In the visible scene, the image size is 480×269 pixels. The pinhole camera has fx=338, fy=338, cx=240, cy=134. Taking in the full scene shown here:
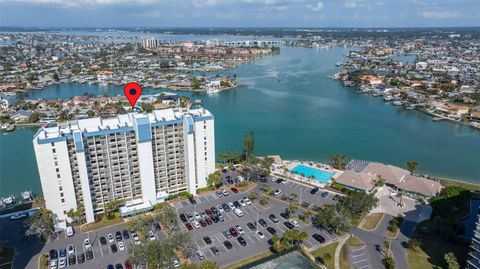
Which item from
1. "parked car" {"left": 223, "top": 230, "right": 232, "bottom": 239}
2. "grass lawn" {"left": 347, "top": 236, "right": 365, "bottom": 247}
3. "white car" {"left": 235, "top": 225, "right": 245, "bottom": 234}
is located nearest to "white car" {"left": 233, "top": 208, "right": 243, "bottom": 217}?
"white car" {"left": 235, "top": 225, "right": 245, "bottom": 234}

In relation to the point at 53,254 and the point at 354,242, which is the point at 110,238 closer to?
the point at 53,254

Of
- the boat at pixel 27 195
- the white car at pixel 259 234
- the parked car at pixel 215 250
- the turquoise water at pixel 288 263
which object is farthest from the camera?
the boat at pixel 27 195

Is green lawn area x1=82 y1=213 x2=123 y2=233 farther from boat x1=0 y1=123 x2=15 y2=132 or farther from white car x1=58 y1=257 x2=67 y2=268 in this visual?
boat x1=0 y1=123 x2=15 y2=132

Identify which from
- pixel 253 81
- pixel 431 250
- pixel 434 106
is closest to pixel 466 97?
pixel 434 106

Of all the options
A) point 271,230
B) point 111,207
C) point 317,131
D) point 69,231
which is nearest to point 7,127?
point 111,207

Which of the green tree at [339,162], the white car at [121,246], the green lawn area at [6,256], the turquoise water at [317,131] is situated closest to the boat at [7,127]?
the turquoise water at [317,131]

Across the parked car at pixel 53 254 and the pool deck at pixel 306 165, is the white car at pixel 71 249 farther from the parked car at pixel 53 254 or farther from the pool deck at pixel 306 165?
the pool deck at pixel 306 165

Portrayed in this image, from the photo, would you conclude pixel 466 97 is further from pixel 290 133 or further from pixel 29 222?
pixel 29 222
